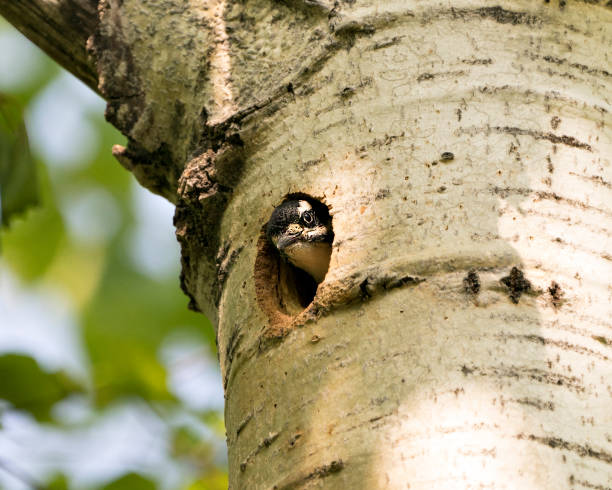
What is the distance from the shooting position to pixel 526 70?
7.47 ft

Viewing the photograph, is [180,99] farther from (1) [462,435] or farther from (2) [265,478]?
(1) [462,435]

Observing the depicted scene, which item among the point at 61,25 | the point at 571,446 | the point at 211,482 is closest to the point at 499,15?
the point at 571,446

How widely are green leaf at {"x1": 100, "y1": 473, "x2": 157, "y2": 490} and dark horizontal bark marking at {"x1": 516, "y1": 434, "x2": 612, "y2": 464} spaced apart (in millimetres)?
1466

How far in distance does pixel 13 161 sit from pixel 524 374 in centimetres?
210

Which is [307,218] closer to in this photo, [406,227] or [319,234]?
[319,234]

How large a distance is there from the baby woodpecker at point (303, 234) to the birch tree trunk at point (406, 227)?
100 millimetres

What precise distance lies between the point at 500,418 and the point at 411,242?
488 mm

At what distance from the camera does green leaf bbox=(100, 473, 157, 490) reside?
109 inches

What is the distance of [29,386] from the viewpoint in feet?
8.68

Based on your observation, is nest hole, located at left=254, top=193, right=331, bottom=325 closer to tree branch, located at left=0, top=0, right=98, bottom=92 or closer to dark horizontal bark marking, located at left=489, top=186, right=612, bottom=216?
dark horizontal bark marking, located at left=489, top=186, right=612, bottom=216

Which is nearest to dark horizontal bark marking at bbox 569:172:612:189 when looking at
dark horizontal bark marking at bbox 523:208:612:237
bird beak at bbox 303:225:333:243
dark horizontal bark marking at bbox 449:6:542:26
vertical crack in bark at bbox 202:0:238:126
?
dark horizontal bark marking at bbox 523:208:612:237

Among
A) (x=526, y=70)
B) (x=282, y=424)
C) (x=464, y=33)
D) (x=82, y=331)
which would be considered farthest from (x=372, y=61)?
(x=82, y=331)

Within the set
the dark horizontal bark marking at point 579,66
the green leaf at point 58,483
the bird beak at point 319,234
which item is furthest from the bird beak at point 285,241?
the green leaf at point 58,483

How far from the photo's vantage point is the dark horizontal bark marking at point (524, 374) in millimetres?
1784
